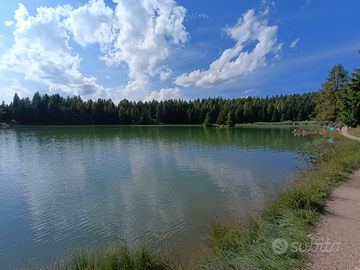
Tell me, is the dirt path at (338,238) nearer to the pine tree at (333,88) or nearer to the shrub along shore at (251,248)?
the shrub along shore at (251,248)

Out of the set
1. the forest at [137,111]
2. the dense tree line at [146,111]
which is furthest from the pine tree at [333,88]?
the dense tree line at [146,111]

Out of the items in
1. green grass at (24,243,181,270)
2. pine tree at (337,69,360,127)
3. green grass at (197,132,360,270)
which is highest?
pine tree at (337,69,360,127)

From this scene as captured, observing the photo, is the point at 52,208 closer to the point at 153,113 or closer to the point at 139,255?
the point at 139,255

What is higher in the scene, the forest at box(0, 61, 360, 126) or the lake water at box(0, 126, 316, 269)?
the forest at box(0, 61, 360, 126)

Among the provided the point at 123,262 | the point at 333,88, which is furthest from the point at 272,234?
the point at 333,88

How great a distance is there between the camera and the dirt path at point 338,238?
11.8ft

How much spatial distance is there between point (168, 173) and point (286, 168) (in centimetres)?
922

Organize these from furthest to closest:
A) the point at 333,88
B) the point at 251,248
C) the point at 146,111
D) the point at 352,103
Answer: the point at 146,111, the point at 333,88, the point at 352,103, the point at 251,248

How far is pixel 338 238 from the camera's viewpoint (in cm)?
443

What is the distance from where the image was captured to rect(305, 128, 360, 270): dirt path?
3.60 meters

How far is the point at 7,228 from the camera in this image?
23.5 feet

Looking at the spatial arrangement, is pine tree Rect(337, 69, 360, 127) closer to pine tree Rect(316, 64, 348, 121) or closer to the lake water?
the lake water

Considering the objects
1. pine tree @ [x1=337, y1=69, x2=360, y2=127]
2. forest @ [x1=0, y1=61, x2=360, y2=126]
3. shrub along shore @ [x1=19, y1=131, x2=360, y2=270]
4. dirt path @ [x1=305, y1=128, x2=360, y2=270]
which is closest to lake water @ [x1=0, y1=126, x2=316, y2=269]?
shrub along shore @ [x1=19, y1=131, x2=360, y2=270]

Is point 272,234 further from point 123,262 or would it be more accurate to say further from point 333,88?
point 333,88
